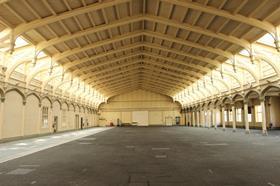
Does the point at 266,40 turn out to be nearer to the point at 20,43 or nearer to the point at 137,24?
the point at 137,24

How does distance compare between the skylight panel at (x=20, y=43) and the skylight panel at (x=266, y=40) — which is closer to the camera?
the skylight panel at (x=20, y=43)

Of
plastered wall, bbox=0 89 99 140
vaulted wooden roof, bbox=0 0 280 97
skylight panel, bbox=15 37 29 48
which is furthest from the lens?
plastered wall, bbox=0 89 99 140

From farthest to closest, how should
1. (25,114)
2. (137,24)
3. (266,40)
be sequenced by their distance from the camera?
1. (25,114)
2. (137,24)
3. (266,40)

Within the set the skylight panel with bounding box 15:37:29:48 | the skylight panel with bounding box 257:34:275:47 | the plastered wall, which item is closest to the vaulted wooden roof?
the skylight panel with bounding box 15:37:29:48

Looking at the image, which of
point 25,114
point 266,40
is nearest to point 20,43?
point 25,114

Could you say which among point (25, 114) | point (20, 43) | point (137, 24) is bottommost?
point (25, 114)

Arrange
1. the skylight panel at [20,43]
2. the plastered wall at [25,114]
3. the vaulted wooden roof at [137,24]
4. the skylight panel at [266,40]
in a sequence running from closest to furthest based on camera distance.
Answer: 1. the vaulted wooden roof at [137,24]
2. the skylight panel at [20,43]
3. the skylight panel at [266,40]
4. the plastered wall at [25,114]

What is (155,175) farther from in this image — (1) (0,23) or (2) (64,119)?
(2) (64,119)

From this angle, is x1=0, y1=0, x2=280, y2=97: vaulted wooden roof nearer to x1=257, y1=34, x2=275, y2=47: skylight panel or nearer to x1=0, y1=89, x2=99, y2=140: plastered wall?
x1=257, y1=34, x2=275, y2=47: skylight panel

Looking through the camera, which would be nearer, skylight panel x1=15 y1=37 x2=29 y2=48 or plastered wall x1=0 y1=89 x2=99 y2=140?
skylight panel x1=15 y1=37 x2=29 y2=48

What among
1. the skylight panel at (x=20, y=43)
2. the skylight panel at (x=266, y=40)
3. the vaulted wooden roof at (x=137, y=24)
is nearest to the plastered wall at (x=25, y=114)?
the skylight panel at (x=20, y=43)

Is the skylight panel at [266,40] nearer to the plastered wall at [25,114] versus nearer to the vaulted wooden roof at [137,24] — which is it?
the vaulted wooden roof at [137,24]

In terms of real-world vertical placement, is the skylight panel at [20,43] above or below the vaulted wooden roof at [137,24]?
below

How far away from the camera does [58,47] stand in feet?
71.4
